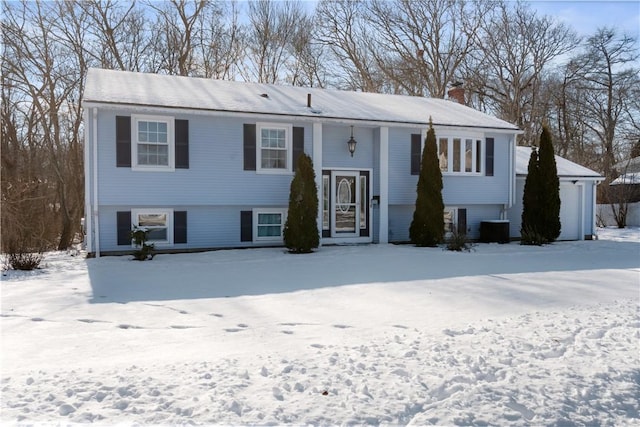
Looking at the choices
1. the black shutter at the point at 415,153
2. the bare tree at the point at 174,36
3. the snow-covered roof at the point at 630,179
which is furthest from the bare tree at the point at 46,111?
the snow-covered roof at the point at 630,179

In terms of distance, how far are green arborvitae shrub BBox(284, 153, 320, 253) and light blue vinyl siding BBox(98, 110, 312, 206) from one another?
0.98 metres

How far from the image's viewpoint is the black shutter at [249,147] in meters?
13.4

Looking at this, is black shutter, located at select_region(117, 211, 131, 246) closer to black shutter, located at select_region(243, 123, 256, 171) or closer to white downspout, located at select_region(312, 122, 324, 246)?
black shutter, located at select_region(243, 123, 256, 171)

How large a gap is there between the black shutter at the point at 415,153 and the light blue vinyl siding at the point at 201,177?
339 centimetres

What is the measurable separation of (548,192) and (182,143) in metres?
11.1

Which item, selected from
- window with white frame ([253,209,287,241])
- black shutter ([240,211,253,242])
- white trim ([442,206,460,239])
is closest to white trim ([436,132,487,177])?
white trim ([442,206,460,239])

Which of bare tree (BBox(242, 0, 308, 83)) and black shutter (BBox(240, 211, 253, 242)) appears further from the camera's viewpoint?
bare tree (BBox(242, 0, 308, 83))

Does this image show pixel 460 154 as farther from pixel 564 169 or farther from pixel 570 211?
pixel 570 211

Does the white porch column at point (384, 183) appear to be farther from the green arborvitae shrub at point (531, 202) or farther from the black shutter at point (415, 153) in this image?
the green arborvitae shrub at point (531, 202)

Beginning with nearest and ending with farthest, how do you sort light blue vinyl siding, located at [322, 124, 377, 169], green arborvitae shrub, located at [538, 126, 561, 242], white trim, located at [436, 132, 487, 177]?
light blue vinyl siding, located at [322, 124, 377, 169] → white trim, located at [436, 132, 487, 177] → green arborvitae shrub, located at [538, 126, 561, 242]

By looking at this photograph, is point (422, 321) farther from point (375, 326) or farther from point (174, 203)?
point (174, 203)

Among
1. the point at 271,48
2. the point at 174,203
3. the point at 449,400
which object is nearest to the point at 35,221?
the point at 174,203

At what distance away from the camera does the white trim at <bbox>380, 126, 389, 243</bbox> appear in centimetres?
1470

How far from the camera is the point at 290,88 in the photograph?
1733 cm
